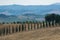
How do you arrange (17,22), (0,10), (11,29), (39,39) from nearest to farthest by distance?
(39,39) → (11,29) → (17,22) → (0,10)

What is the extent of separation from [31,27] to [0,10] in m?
3.42

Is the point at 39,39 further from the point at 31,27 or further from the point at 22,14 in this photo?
the point at 22,14

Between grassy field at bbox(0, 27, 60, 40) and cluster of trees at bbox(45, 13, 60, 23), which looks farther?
cluster of trees at bbox(45, 13, 60, 23)

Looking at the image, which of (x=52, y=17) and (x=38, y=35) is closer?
(x=38, y=35)

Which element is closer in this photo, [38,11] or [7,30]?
[7,30]

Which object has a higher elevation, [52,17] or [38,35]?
[52,17]

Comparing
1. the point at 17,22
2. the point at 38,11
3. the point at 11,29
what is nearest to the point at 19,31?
the point at 11,29

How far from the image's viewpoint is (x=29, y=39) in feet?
33.3

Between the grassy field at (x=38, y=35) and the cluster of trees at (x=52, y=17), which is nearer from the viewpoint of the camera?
the grassy field at (x=38, y=35)

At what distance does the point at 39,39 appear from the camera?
997 centimetres

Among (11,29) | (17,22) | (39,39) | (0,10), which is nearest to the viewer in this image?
(39,39)

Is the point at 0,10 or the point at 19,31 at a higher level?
the point at 0,10

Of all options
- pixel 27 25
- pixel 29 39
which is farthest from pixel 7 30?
pixel 29 39

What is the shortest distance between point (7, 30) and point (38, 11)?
3.84 meters
